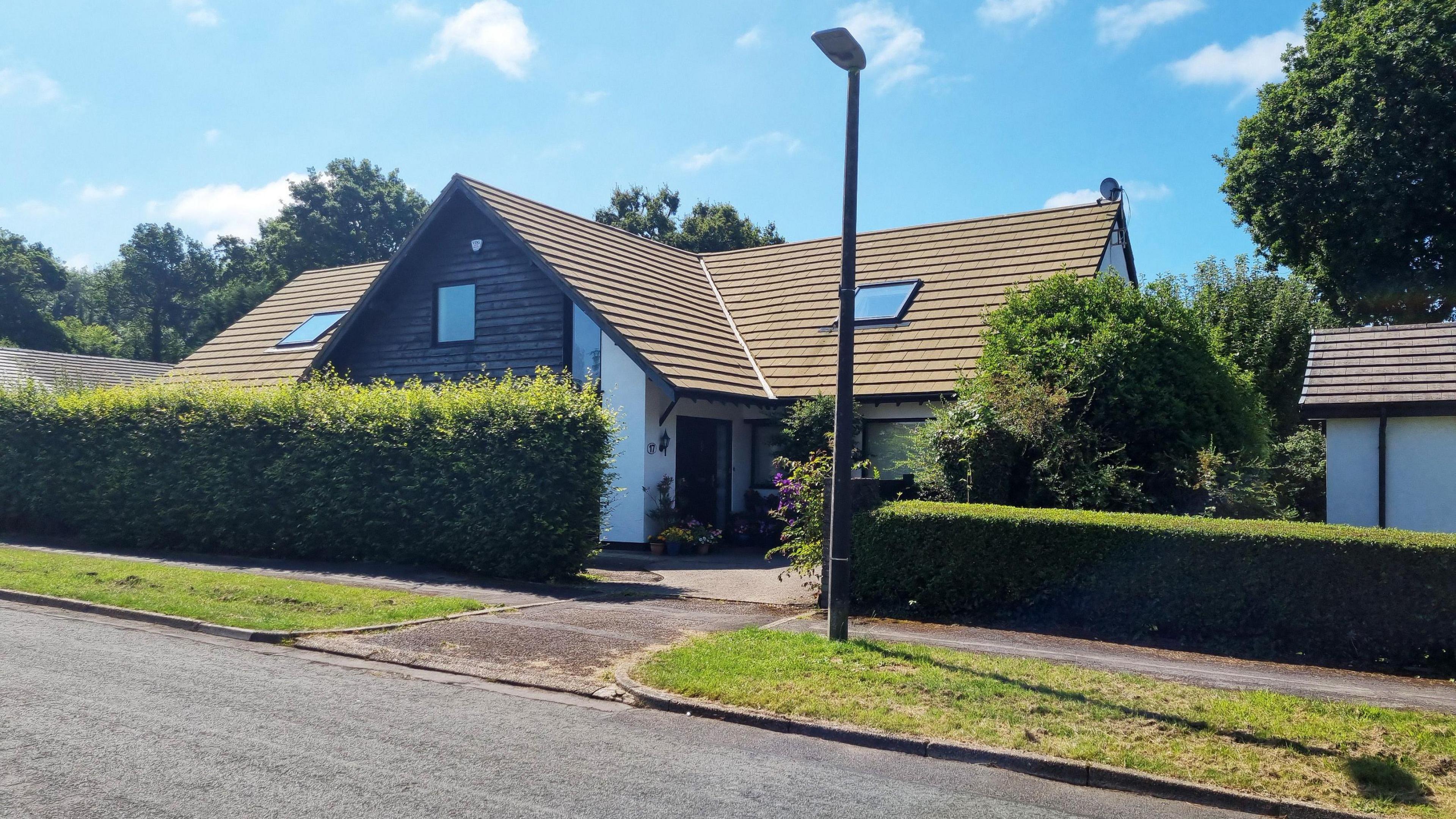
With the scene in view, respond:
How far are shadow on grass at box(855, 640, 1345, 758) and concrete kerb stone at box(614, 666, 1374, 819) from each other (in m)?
0.84

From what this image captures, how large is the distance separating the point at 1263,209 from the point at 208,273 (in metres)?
66.1

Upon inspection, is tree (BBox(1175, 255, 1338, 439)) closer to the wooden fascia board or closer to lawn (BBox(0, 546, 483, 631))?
the wooden fascia board

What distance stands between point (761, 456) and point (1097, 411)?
795 centimetres

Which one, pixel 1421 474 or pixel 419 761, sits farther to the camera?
pixel 1421 474

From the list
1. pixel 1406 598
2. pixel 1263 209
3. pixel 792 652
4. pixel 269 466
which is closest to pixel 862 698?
pixel 792 652

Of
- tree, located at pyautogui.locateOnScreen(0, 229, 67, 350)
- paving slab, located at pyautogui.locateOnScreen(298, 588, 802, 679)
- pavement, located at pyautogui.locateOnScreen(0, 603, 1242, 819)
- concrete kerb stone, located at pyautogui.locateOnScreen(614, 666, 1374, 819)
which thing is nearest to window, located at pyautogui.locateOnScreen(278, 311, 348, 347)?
paving slab, located at pyautogui.locateOnScreen(298, 588, 802, 679)

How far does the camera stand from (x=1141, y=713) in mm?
7203

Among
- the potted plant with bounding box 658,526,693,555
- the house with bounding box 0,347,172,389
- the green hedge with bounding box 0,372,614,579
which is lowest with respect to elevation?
the potted plant with bounding box 658,526,693,555

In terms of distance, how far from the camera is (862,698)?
7648 mm

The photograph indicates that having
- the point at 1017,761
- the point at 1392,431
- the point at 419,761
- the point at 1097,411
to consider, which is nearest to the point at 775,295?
the point at 1097,411

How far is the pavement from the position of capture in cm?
543

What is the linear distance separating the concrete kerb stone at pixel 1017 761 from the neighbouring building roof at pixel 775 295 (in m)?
9.52

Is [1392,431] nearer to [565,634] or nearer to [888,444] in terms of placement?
[888,444]

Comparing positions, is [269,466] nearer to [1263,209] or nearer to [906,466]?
[906,466]
